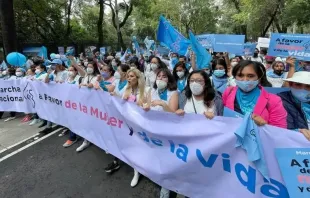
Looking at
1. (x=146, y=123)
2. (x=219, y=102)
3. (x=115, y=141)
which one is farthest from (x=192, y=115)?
(x=115, y=141)

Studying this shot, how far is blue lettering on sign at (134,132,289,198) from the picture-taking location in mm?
2213

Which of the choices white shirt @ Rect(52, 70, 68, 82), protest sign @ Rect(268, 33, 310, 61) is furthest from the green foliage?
protest sign @ Rect(268, 33, 310, 61)

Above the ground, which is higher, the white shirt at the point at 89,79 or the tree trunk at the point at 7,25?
the tree trunk at the point at 7,25

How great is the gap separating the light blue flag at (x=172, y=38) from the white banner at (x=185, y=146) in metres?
2.35

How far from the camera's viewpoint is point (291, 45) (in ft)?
15.3

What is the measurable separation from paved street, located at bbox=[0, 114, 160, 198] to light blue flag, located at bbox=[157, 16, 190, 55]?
272 centimetres

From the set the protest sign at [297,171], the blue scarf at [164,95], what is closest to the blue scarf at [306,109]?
the protest sign at [297,171]

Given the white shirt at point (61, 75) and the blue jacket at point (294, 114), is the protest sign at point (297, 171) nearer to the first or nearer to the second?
the blue jacket at point (294, 114)

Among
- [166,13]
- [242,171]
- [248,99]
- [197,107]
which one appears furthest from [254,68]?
[166,13]

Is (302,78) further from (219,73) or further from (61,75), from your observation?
(61,75)

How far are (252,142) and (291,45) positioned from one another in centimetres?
A: 310

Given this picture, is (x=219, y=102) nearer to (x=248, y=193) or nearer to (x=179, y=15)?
(x=248, y=193)

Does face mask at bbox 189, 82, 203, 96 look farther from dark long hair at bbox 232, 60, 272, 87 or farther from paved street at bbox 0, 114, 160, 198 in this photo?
paved street at bbox 0, 114, 160, 198

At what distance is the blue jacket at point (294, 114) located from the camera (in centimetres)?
248
